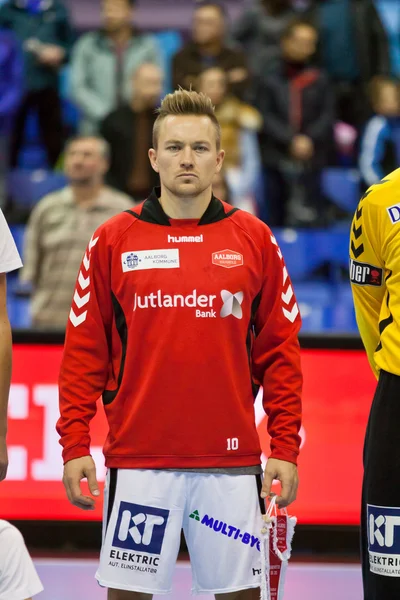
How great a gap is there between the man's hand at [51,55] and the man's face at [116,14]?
62 centimetres

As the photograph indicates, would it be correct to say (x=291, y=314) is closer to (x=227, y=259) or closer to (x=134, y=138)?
(x=227, y=259)

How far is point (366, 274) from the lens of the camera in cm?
433

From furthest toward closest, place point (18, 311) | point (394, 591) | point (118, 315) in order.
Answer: point (18, 311)
point (118, 315)
point (394, 591)

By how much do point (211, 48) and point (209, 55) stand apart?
0.07 meters

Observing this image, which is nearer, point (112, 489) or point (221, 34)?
point (112, 489)

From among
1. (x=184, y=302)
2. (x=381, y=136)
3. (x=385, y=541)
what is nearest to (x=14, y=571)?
(x=184, y=302)

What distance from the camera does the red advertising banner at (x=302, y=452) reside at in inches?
267

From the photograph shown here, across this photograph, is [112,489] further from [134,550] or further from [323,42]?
[323,42]

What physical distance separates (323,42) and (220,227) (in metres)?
7.87

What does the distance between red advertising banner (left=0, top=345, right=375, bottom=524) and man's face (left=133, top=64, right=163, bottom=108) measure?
3.77 m

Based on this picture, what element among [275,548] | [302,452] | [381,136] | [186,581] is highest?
[381,136]

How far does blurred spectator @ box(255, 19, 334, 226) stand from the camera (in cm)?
1073

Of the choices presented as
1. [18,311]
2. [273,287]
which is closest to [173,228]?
[273,287]

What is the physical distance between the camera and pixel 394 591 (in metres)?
3.96
